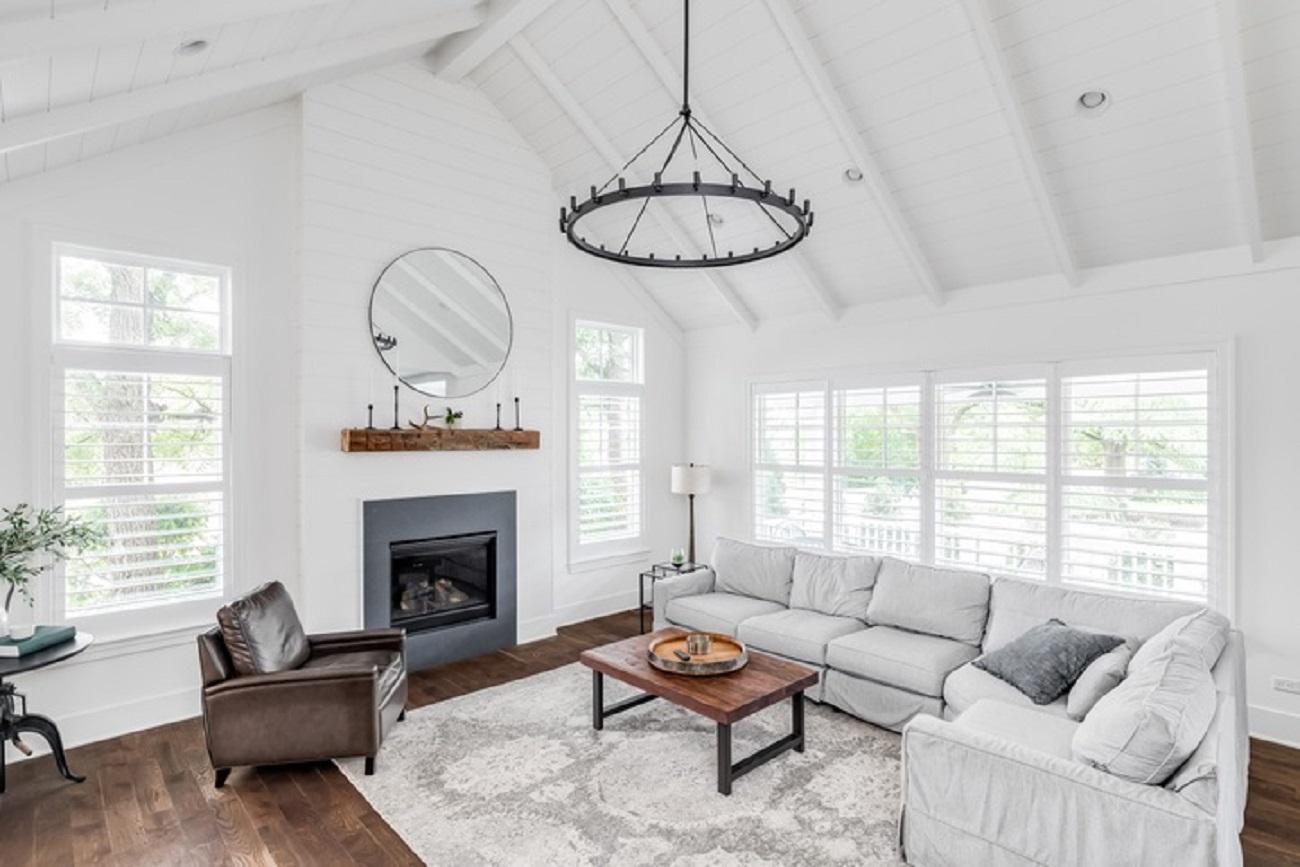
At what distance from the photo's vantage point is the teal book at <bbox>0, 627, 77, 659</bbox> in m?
3.21

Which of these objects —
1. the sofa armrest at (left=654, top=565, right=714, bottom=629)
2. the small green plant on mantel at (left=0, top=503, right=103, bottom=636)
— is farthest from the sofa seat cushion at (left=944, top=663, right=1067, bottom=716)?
the small green plant on mantel at (left=0, top=503, right=103, bottom=636)

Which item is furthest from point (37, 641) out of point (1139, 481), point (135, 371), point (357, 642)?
point (1139, 481)

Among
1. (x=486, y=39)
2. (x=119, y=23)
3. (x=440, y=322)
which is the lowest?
(x=440, y=322)

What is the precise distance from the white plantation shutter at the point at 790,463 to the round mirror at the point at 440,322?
2.59m

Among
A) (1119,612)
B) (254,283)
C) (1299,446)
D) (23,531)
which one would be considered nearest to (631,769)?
(1119,612)

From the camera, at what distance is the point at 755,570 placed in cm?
548

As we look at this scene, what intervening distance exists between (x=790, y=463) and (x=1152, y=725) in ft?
13.9

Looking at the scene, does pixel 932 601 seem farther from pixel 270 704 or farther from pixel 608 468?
pixel 270 704

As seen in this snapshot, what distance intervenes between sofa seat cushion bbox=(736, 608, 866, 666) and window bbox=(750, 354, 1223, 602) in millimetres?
1284

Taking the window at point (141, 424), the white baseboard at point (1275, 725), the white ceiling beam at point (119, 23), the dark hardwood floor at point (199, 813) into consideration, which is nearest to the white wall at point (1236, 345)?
the white baseboard at point (1275, 725)

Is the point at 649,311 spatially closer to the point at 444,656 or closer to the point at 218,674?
the point at 444,656

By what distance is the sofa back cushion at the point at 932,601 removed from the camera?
430cm

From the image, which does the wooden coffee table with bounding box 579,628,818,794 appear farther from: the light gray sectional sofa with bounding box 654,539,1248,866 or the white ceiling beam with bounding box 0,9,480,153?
the white ceiling beam with bounding box 0,9,480,153

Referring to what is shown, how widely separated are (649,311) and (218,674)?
15.9 feet
